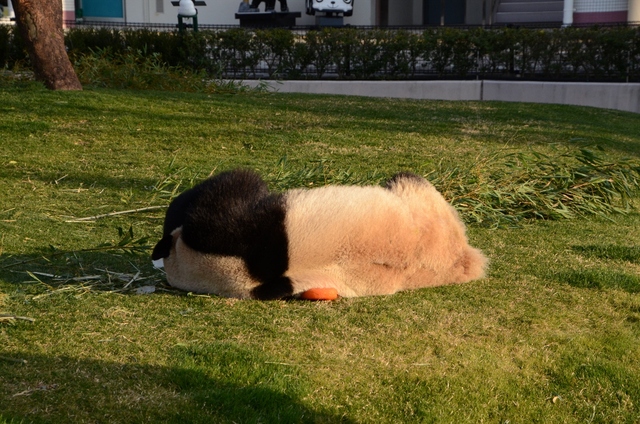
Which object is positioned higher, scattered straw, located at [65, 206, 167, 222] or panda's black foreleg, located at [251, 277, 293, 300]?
panda's black foreleg, located at [251, 277, 293, 300]

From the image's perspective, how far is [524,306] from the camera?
4309 millimetres

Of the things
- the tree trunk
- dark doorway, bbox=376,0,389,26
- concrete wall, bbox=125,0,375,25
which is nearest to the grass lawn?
the tree trunk

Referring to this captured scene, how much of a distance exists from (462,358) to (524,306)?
0.81 metres

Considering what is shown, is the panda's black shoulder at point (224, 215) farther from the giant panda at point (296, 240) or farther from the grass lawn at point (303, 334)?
the grass lawn at point (303, 334)

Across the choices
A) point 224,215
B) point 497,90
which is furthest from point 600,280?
point 497,90

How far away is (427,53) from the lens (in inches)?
708

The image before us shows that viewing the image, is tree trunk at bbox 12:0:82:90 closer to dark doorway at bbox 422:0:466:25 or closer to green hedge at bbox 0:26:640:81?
green hedge at bbox 0:26:640:81

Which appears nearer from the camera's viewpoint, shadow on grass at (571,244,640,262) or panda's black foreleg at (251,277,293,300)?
panda's black foreleg at (251,277,293,300)

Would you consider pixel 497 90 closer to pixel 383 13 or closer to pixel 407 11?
pixel 383 13

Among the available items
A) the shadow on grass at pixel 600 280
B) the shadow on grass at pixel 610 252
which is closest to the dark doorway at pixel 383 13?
the shadow on grass at pixel 610 252

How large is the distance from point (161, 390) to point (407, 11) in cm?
2649

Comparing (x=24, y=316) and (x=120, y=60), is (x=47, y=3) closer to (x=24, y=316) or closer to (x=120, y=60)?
(x=120, y=60)

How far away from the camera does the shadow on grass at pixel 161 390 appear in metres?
3.00

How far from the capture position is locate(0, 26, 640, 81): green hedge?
17.0 meters
